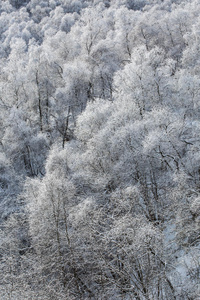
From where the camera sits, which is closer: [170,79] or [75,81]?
[170,79]

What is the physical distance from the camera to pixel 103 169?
22.6m

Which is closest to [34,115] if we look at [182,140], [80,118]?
[80,118]

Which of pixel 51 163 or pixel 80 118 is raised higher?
pixel 80 118

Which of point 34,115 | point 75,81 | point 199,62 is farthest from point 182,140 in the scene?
point 34,115

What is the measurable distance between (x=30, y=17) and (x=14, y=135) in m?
77.0

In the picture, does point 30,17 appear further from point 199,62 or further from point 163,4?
point 199,62

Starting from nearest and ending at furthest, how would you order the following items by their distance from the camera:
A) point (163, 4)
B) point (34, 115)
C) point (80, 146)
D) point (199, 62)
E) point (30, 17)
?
1. point (80, 146)
2. point (199, 62)
3. point (34, 115)
4. point (163, 4)
5. point (30, 17)

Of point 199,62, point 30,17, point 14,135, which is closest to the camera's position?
point 14,135

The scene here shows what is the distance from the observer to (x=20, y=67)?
34.0m

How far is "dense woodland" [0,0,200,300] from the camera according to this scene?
1332 cm

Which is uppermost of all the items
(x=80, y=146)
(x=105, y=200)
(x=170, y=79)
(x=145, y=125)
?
(x=170, y=79)

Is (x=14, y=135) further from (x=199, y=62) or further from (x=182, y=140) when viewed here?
(x=199, y=62)

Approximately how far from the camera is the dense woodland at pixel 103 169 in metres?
13.3

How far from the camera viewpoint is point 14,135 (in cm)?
2784
